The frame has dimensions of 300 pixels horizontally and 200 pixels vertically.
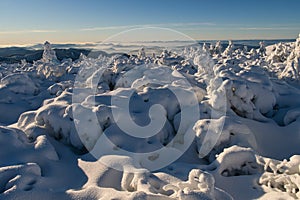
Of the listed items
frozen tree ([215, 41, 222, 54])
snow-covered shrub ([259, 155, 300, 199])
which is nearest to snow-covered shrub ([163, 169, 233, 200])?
snow-covered shrub ([259, 155, 300, 199])

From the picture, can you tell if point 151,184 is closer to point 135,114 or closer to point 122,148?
point 122,148

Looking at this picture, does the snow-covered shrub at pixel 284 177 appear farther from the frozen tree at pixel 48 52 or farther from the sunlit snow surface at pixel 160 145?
the frozen tree at pixel 48 52

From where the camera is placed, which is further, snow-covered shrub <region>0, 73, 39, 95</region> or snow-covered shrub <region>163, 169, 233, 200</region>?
snow-covered shrub <region>0, 73, 39, 95</region>

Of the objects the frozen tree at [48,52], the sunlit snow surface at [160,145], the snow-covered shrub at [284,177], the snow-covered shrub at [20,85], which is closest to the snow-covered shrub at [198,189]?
the sunlit snow surface at [160,145]

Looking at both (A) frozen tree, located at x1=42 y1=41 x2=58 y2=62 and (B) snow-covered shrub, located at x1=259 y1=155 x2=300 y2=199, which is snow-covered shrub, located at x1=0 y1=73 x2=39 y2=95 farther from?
(A) frozen tree, located at x1=42 y1=41 x2=58 y2=62

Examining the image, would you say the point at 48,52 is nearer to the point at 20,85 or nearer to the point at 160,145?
the point at 20,85

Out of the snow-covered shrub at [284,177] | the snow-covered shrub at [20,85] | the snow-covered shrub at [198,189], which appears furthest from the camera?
the snow-covered shrub at [20,85]

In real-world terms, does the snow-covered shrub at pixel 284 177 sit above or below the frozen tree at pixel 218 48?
below

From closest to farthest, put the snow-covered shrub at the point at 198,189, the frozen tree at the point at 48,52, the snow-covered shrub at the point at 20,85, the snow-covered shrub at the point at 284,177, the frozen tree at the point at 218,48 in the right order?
the snow-covered shrub at the point at 198,189, the snow-covered shrub at the point at 284,177, the snow-covered shrub at the point at 20,85, the frozen tree at the point at 48,52, the frozen tree at the point at 218,48

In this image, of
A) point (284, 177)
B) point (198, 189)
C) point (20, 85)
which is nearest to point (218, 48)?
point (20, 85)

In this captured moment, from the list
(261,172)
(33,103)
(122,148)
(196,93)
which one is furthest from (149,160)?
(33,103)

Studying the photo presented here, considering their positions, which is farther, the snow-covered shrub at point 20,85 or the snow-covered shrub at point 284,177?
the snow-covered shrub at point 20,85

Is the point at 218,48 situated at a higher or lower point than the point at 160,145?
higher

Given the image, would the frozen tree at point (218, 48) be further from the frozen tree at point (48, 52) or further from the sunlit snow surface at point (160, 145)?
the sunlit snow surface at point (160, 145)
